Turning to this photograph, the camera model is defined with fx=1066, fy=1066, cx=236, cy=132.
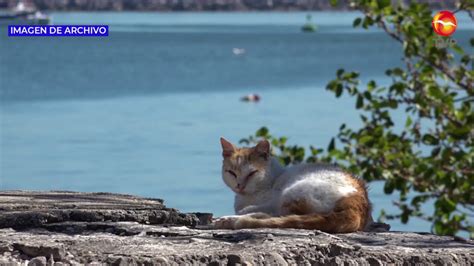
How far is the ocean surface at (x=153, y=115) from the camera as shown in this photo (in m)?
16.1

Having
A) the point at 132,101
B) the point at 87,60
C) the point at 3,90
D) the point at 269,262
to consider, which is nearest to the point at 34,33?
the point at 269,262

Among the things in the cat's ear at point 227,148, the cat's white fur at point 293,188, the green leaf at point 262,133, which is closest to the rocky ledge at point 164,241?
the cat's white fur at point 293,188

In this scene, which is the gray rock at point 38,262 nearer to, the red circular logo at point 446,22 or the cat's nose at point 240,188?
the cat's nose at point 240,188

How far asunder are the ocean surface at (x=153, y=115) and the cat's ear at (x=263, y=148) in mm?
6251

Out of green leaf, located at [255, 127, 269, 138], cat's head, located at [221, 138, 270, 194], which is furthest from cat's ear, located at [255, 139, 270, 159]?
green leaf, located at [255, 127, 269, 138]

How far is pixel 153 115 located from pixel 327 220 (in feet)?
80.5

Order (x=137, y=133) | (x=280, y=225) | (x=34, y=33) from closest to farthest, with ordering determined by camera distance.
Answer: (x=280, y=225) → (x=34, y=33) → (x=137, y=133)

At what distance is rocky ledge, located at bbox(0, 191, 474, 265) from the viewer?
3338mm

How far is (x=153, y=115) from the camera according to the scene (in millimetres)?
28312

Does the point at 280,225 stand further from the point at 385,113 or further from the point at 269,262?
A: the point at 385,113

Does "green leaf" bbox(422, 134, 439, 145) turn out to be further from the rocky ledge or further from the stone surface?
the stone surface

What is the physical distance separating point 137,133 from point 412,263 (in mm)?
20135

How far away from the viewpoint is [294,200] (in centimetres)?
402

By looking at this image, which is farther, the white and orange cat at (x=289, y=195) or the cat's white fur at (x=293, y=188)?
the cat's white fur at (x=293, y=188)
